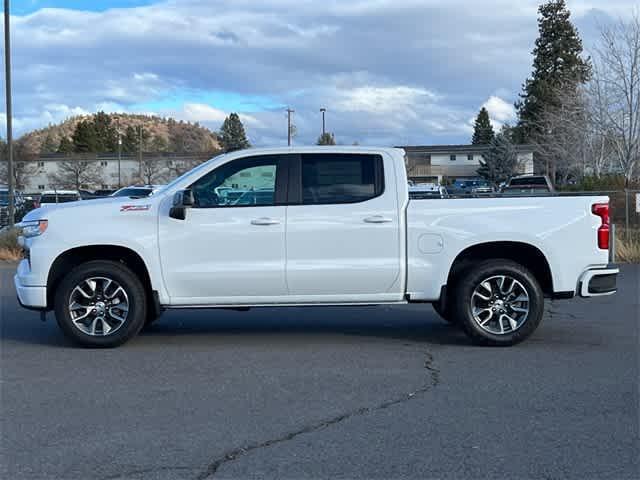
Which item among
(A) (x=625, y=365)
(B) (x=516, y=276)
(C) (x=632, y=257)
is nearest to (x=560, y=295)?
(B) (x=516, y=276)

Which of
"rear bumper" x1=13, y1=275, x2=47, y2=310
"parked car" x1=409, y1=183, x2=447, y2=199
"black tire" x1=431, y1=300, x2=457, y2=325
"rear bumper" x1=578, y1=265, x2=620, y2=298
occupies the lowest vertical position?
"black tire" x1=431, y1=300, x2=457, y2=325

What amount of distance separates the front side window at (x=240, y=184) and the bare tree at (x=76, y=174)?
2118 inches

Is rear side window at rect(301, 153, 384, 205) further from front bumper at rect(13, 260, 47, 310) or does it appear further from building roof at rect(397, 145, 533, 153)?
building roof at rect(397, 145, 533, 153)

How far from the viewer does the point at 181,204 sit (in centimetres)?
883

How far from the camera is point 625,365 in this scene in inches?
324

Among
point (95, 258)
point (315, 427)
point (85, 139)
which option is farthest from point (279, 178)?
point (85, 139)

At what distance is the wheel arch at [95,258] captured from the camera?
9039mm

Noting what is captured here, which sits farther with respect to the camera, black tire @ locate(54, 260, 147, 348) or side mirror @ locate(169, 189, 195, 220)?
black tire @ locate(54, 260, 147, 348)

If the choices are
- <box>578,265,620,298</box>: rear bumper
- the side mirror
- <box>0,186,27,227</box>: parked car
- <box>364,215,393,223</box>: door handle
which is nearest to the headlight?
the side mirror

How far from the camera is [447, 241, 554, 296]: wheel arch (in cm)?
916

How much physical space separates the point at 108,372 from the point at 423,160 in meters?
68.7

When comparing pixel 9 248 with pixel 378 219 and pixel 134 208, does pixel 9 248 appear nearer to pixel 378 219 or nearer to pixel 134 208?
pixel 134 208

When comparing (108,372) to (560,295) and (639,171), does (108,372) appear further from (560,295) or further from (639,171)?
(639,171)

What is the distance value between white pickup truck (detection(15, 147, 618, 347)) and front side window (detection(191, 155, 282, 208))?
13 millimetres
